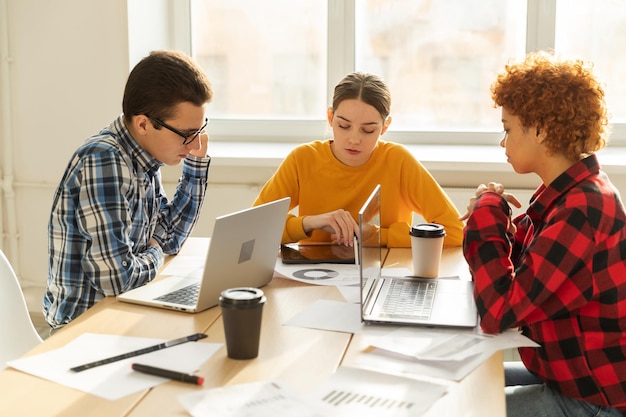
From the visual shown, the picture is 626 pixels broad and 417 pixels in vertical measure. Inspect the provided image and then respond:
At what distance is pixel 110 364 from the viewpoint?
4.30 feet

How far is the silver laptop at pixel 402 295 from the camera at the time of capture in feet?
4.98

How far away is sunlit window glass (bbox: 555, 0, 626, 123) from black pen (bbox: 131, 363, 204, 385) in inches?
97.3

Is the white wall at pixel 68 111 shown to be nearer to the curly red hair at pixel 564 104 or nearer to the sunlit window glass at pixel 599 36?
the sunlit window glass at pixel 599 36

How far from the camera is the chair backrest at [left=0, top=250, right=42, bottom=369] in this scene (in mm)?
1728

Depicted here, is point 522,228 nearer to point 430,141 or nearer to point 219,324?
point 219,324

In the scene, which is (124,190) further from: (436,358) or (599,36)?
(599,36)

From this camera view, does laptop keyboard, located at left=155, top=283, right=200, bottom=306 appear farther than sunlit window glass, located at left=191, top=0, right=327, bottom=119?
No

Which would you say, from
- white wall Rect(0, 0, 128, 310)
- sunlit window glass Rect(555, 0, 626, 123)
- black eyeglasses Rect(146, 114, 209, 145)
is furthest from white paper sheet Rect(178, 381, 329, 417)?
sunlit window glass Rect(555, 0, 626, 123)

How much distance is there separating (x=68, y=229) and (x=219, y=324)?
0.49m

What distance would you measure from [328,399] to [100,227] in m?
0.77

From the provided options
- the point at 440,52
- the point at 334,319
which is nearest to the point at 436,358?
the point at 334,319

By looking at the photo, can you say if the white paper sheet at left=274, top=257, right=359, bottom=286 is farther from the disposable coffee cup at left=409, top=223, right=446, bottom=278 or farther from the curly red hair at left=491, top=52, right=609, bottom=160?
the curly red hair at left=491, top=52, right=609, bottom=160

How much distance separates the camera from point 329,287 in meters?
1.79

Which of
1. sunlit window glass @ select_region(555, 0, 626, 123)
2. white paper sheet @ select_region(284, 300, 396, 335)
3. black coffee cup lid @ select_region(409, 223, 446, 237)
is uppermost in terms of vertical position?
sunlit window glass @ select_region(555, 0, 626, 123)
